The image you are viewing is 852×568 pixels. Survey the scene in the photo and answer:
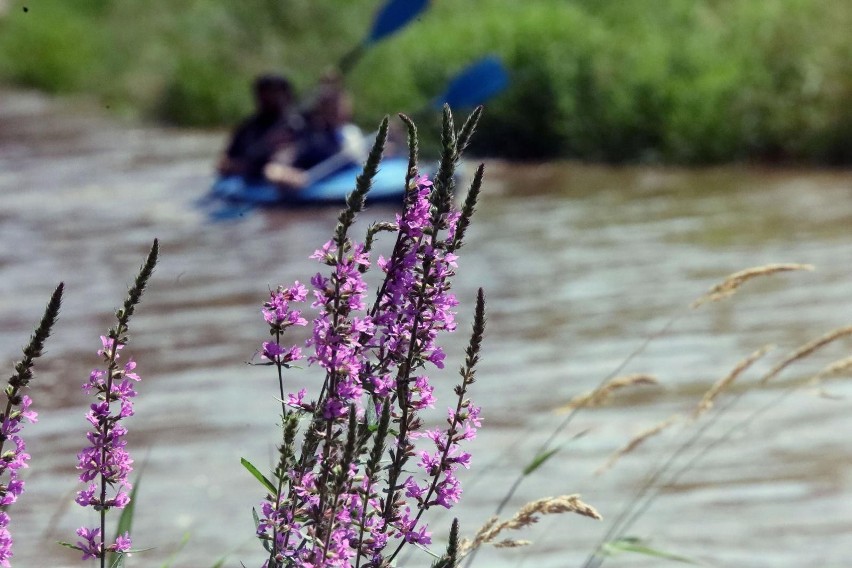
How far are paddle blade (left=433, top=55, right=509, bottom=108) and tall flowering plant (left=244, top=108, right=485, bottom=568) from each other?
10.1 meters

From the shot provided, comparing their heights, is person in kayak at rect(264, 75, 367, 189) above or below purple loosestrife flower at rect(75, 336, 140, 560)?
above

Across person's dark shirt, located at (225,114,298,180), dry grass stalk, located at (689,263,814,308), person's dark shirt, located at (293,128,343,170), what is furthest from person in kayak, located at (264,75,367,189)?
dry grass stalk, located at (689,263,814,308)

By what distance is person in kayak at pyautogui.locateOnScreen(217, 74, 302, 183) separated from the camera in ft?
45.5

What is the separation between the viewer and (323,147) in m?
14.1

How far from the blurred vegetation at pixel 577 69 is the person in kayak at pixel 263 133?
6.75 feet

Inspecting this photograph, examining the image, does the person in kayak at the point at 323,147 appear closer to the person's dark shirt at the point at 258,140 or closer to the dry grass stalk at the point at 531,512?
the person's dark shirt at the point at 258,140

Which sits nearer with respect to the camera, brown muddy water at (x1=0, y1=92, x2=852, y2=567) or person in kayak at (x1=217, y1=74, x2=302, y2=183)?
brown muddy water at (x1=0, y1=92, x2=852, y2=567)

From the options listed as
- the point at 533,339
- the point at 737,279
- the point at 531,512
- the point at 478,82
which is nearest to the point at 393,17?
the point at 478,82

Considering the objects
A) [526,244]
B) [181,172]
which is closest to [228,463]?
[526,244]

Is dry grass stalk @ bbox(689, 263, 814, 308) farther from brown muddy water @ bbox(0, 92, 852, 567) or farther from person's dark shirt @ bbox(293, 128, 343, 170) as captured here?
person's dark shirt @ bbox(293, 128, 343, 170)

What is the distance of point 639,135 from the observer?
14.2 meters

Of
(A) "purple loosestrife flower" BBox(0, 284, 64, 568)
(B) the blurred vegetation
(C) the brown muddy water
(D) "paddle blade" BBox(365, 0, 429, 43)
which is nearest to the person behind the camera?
(A) "purple loosestrife flower" BBox(0, 284, 64, 568)

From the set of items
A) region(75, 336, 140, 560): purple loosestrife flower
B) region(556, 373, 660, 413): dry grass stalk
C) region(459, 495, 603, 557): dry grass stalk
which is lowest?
region(459, 495, 603, 557): dry grass stalk

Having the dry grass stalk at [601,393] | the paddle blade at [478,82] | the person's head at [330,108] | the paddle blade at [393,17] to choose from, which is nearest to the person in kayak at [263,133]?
the person's head at [330,108]
